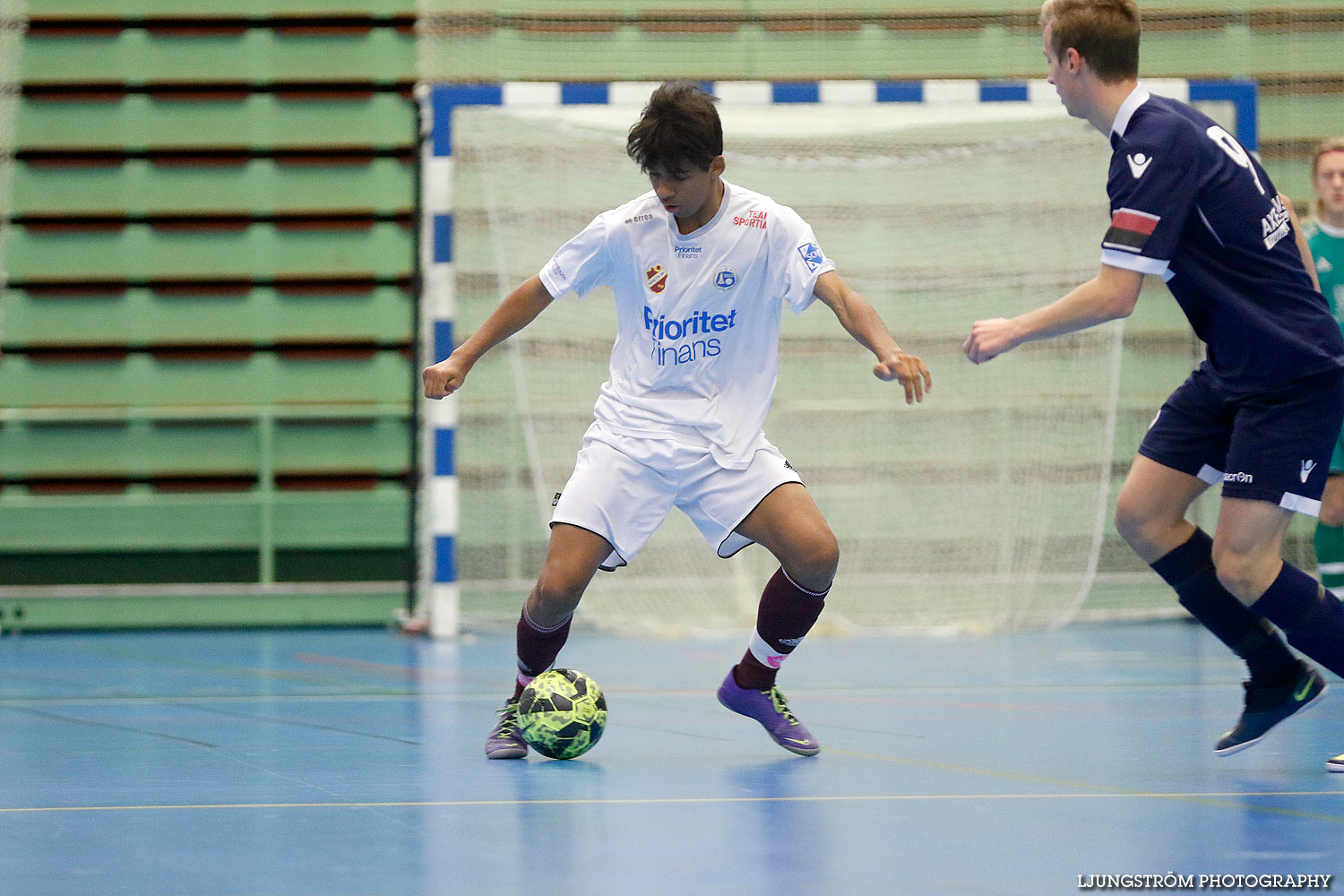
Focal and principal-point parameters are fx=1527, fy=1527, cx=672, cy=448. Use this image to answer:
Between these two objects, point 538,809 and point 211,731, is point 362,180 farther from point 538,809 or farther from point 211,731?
point 538,809

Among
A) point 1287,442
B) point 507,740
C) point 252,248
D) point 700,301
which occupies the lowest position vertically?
point 507,740

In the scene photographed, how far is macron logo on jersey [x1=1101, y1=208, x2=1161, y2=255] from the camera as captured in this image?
133 inches

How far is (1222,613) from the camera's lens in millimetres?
3775

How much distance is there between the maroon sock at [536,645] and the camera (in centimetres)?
407

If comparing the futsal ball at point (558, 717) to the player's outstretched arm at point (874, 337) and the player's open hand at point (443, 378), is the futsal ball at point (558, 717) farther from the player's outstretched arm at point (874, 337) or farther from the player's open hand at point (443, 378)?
the player's outstretched arm at point (874, 337)

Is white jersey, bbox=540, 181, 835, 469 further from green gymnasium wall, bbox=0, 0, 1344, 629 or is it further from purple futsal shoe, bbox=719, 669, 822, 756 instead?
green gymnasium wall, bbox=0, 0, 1344, 629

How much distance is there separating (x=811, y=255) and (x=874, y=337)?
404mm

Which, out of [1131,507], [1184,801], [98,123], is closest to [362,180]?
[98,123]

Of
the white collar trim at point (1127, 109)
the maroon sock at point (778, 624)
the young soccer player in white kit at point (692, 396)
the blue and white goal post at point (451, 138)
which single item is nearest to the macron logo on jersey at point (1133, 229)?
the white collar trim at point (1127, 109)

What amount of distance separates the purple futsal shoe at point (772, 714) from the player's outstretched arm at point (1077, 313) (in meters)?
1.19

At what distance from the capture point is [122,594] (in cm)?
915

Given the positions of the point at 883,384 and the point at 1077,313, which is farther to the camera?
the point at 883,384

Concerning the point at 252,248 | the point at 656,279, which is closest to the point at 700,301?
the point at 656,279

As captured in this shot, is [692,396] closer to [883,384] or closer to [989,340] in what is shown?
[989,340]
